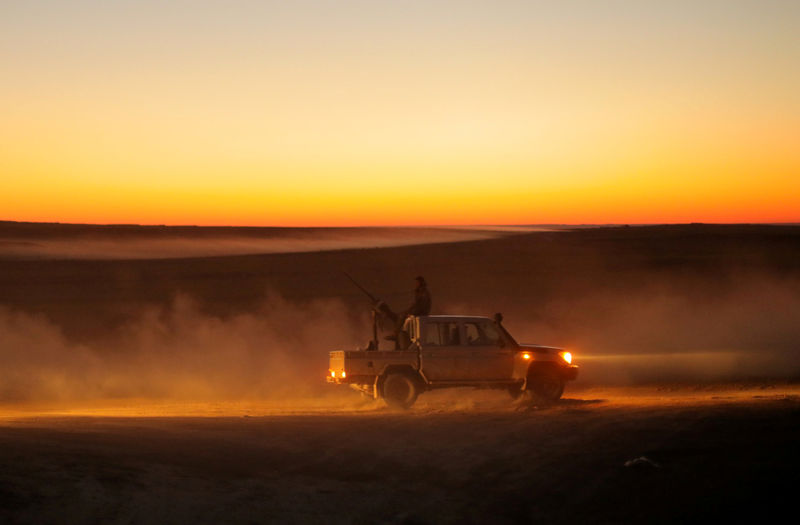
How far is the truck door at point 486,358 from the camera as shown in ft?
64.2

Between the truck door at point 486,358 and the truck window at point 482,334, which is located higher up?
the truck window at point 482,334

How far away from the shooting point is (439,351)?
768 inches

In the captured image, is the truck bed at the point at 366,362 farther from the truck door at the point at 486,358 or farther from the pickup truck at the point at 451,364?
the truck door at the point at 486,358

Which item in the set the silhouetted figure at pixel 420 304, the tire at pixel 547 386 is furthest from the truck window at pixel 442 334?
the tire at pixel 547 386

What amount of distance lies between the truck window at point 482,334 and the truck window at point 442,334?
225mm

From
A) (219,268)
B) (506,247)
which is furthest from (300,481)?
(506,247)

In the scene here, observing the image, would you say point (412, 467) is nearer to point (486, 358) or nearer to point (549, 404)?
point (486, 358)

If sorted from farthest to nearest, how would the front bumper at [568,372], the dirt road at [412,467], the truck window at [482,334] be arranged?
the front bumper at [568,372] < the truck window at [482,334] < the dirt road at [412,467]

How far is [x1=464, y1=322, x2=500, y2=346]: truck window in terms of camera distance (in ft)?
64.8

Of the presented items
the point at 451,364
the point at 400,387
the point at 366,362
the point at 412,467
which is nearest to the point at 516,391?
the point at 451,364

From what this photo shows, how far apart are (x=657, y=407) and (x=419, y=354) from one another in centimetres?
477

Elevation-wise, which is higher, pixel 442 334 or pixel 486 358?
pixel 442 334

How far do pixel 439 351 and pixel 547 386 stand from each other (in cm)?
233

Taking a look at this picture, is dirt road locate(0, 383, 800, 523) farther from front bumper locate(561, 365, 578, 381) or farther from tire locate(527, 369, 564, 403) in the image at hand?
front bumper locate(561, 365, 578, 381)
